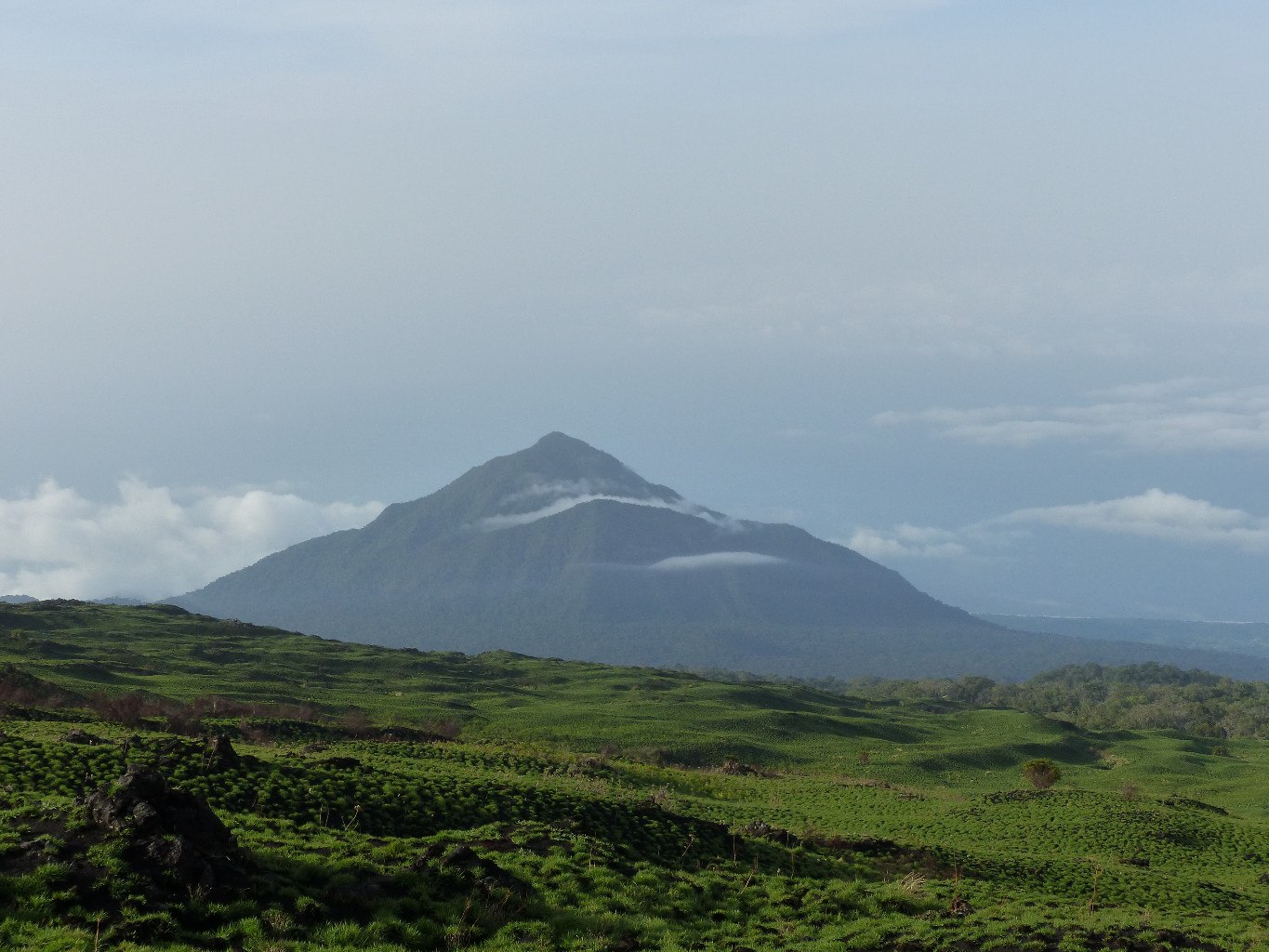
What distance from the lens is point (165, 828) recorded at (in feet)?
62.7

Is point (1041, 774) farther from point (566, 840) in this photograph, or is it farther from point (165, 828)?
point (165, 828)

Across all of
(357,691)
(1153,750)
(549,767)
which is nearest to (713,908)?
(549,767)

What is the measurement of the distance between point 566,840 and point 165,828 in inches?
439

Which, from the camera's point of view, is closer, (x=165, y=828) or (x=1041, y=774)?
(x=165, y=828)

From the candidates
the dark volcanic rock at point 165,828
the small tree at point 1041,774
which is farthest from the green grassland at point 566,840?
the small tree at point 1041,774

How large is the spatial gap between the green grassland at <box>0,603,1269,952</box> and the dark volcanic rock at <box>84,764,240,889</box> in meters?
0.21

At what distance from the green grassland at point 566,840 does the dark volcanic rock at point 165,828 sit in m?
0.21

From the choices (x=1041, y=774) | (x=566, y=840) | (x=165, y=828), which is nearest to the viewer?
(x=165, y=828)

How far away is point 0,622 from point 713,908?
378 feet

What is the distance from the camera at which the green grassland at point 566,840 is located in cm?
1852

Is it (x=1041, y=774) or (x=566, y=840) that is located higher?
(x=566, y=840)

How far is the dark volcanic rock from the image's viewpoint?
1847cm

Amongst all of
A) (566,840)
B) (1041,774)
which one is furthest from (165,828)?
(1041,774)

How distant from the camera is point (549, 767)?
53156mm
